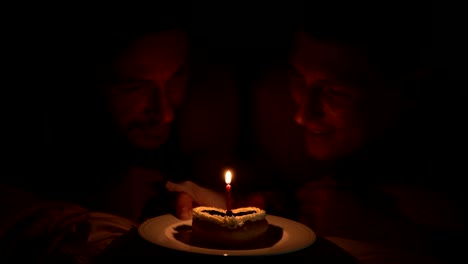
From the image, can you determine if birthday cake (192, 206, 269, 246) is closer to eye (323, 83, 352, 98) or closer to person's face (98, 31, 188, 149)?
eye (323, 83, 352, 98)

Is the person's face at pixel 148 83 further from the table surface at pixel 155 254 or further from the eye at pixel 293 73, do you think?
the table surface at pixel 155 254

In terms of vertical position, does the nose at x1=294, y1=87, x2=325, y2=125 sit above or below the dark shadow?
above

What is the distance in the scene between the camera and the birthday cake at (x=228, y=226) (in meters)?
1.54

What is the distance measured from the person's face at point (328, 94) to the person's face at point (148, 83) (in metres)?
0.57

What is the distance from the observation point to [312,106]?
7.88 feet

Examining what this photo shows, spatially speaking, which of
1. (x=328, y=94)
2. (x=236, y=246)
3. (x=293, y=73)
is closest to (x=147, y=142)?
(x=293, y=73)

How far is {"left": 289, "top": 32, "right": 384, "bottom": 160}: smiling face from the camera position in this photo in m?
2.30

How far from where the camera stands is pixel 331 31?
2.26 metres

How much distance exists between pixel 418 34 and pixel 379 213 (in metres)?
0.80

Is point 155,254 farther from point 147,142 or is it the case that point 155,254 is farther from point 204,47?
point 204,47

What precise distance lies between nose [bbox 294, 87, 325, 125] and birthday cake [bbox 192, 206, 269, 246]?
0.88 metres

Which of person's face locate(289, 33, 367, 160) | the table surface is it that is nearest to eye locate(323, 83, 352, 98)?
person's face locate(289, 33, 367, 160)

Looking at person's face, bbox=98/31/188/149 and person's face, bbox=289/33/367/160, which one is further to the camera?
person's face, bbox=98/31/188/149

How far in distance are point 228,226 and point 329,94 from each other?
3.41 feet
